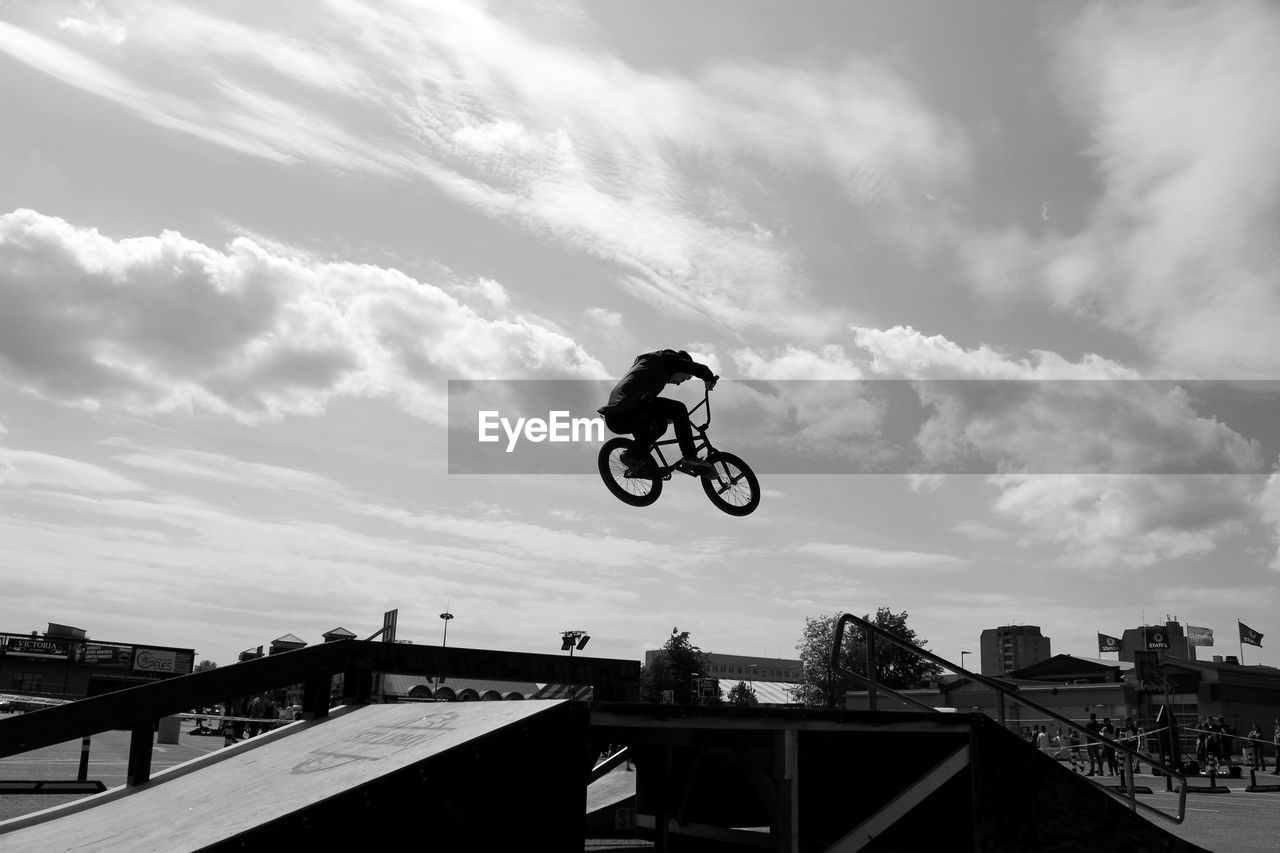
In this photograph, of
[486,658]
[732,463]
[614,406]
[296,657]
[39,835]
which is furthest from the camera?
[732,463]

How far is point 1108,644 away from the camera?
8231cm

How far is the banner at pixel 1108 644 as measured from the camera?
81.8 m

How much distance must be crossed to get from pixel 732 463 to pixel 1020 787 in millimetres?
6056

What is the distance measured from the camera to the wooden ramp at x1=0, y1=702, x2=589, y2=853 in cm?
423

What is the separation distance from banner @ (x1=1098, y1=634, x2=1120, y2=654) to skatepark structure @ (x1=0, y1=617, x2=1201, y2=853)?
3296 inches

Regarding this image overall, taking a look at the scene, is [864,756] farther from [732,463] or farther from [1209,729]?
[1209,729]

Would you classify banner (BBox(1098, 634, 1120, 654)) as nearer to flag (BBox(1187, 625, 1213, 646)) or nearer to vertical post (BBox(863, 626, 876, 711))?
flag (BBox(1187, 625, 1213, 646))

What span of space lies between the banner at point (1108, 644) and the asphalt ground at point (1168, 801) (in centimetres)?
6175

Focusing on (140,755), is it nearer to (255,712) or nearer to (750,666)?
(255,712)


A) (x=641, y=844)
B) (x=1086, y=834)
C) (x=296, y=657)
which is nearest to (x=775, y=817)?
(x=1086, y=834)

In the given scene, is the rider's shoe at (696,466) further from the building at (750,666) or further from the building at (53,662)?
the building at (750,666)

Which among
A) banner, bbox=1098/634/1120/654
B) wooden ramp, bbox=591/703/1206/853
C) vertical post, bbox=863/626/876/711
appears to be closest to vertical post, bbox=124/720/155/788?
wooden ramp, bbox=591/703/1206/853

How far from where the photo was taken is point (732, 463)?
1184 cm

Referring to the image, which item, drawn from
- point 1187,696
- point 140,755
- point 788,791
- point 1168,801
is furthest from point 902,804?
point 1187,696
